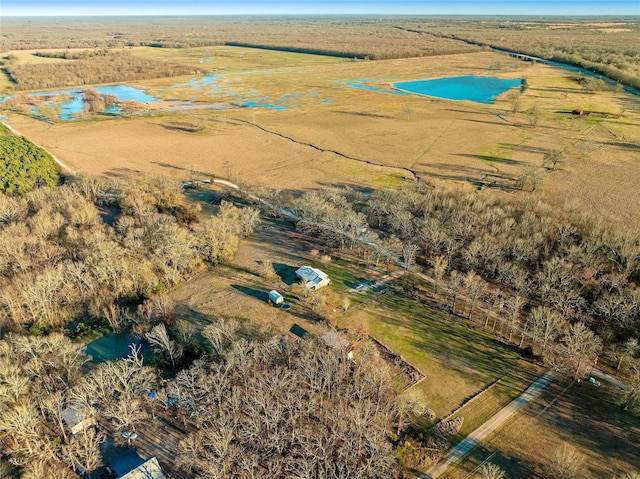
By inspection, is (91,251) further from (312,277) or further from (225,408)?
(225,408)

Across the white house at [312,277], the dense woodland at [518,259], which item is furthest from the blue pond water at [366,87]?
the white house at [312,277]

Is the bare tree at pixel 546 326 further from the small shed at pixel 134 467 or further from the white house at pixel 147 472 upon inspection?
the small shed at pixel 134 467

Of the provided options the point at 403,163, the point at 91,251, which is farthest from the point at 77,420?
the point at 403,163

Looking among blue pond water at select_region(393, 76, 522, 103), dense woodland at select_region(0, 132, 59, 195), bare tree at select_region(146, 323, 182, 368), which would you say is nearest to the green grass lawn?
bare tree at select_region(146, 323, 182, 368)

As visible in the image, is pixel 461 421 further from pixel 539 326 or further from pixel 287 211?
pixel 287 211

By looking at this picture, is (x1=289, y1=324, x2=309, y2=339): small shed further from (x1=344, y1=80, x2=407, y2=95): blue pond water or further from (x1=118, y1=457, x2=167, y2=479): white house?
(x1=344, y1=80, x2=407, y2=95): blue pond water

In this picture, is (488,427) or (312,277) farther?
(312,277)
